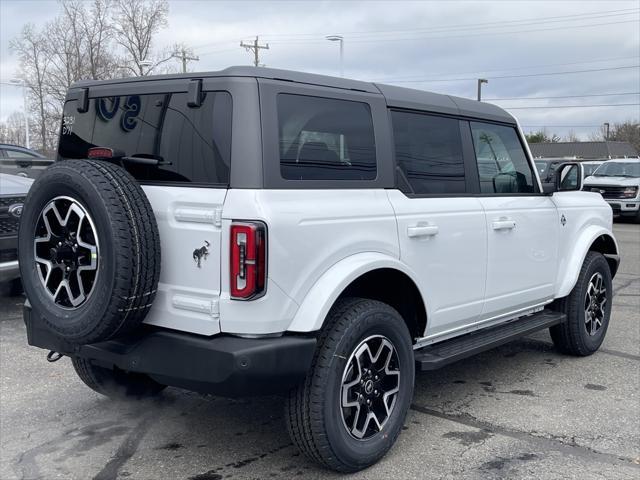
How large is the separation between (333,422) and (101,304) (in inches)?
48.0

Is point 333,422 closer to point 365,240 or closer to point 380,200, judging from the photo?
point 365,240

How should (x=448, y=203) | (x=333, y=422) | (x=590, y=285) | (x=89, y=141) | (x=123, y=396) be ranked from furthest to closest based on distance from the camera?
(x=590, y=285) < (x=123, y=396) < (x=448, y=203) < (x=89, y=141) < (x=333, y=422)

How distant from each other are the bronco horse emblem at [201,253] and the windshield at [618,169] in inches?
759

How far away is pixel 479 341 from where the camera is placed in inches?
177

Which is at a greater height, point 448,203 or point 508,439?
point 448,203

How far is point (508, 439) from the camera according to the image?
13.2ft

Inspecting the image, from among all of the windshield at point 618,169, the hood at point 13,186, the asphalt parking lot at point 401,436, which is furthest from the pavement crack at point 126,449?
the windshield at point 618,169

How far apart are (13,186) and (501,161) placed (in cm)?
479

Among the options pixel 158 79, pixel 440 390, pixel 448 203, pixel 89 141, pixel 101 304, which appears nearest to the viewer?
pixel 101 304

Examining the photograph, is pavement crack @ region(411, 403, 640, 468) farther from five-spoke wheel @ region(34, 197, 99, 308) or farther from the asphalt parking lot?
five-spoke wheel @ region(34, 197, 99, 308)

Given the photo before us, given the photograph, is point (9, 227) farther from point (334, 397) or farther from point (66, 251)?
point (334, 397)

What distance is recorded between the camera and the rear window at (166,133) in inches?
128

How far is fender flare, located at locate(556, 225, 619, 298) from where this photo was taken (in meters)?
5.36

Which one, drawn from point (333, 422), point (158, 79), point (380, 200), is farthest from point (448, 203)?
point (158, 79)
